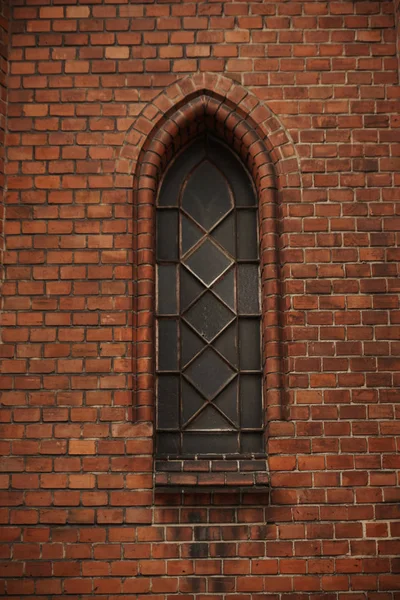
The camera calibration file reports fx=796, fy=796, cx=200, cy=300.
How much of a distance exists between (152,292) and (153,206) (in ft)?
1.91

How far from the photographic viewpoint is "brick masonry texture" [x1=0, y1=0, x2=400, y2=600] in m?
4.69

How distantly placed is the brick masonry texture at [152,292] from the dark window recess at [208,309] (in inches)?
7.7

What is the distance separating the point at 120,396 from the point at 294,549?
138 centimetres

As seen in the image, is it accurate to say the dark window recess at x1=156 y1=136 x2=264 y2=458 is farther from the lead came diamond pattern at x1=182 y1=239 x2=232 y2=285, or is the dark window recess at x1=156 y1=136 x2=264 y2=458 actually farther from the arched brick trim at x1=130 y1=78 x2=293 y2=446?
the arched brick trim at x1=130 y1=78 x2=293 y2=446

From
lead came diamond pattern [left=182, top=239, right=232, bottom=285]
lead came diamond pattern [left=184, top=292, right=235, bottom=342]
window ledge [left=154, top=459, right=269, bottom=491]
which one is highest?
lead came diamond pattern [left=182, top=239, right=232, bottom=285]

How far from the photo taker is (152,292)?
5.09 m

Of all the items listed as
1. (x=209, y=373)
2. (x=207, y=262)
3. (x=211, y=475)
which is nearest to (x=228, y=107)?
(x=207, y=262)

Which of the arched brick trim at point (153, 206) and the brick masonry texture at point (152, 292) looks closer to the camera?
the brick masonry texture at point (152, 292)

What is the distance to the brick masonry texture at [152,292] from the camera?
185 inches

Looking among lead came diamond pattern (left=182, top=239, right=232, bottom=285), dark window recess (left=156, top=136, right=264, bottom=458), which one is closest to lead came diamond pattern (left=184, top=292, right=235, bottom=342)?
dark window recess (left=156, top=136, right=264, bottom=458)

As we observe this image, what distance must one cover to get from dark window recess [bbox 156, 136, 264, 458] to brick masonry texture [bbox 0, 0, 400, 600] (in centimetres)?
20

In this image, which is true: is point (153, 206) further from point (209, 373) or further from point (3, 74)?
point (3, 74)

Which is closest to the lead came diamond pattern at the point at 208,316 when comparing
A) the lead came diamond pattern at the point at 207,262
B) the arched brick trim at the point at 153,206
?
the lead came diamond pattern at the point at 207,262

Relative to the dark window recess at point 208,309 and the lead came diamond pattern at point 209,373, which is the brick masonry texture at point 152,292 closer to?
the dark window recess at point 208,309
